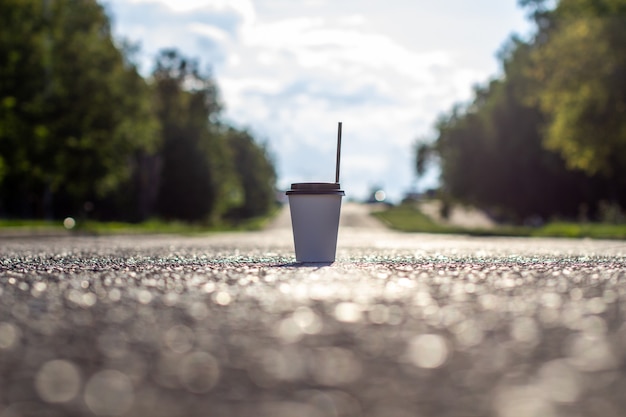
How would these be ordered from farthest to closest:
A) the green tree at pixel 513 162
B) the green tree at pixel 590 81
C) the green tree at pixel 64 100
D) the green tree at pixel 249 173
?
1. the green tree at pixel 249 173
2. the green tree at pixel 513 162
3. the green tree at pixel 64 100
4. the green tree at pixel 590 81

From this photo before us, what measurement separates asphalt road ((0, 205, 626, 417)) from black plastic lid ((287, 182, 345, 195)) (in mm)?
2463

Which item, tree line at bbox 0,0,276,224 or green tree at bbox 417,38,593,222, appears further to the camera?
green tree at bbox 417,38,593,222

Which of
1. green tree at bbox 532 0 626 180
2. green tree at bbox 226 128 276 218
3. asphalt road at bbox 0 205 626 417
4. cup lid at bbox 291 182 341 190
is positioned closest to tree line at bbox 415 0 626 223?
green tree at bbox 532 0 626 180

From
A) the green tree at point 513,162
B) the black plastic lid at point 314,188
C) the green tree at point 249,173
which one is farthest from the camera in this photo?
the green tree at point 249,173

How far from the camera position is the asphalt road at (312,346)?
2.83 m

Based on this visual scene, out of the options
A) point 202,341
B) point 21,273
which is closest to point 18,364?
point 202,341

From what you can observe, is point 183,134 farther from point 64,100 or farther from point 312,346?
point 312,346

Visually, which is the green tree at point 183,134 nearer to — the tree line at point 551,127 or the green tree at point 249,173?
the tree line at point 551,127

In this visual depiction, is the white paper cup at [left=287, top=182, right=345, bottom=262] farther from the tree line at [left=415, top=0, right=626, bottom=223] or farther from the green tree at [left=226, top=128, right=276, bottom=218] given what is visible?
the green tree at [left=226, top=128, right=276, bottom=218]

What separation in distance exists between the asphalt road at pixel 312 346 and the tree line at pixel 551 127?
29034 mm

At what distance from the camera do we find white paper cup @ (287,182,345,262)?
31.4 ft

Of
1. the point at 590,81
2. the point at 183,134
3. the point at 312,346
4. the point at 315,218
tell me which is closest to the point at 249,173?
the point at 183,134

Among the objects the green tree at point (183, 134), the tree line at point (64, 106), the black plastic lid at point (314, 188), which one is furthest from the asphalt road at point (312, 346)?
the green tree at point (183, 134)

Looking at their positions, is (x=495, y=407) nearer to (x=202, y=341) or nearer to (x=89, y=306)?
(x=202, y=341)
